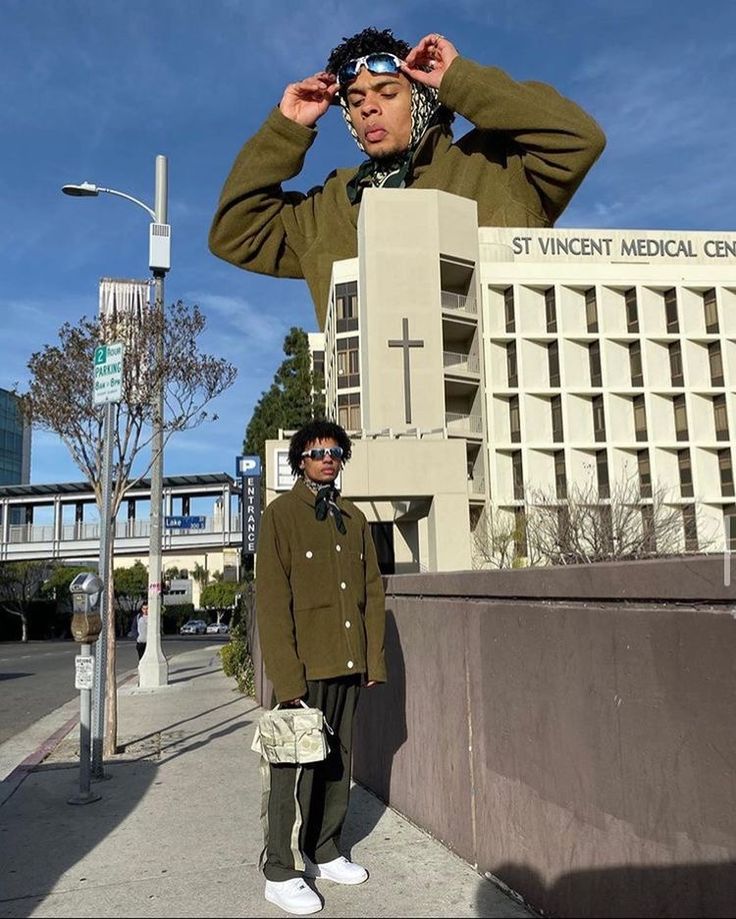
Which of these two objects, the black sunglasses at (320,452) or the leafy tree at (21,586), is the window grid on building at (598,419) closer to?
the leafy tree at (21,586)

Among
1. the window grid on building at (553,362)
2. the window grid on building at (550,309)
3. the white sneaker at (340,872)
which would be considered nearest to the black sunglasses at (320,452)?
the white sneaker at (340,872)

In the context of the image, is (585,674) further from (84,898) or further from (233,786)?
(233,786)

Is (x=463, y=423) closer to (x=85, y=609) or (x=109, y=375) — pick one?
(x=109, y=375)

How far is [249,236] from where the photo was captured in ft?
45.6

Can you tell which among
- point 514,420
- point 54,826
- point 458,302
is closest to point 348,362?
point 458,302

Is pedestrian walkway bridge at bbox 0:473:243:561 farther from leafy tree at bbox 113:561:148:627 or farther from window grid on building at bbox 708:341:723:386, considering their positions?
window grid on building at bbox 708:341:723:386

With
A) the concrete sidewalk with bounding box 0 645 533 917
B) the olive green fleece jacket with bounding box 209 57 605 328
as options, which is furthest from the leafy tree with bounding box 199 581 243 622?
the concrete sidewalk with bounding box 0 645 533 917

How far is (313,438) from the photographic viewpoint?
3.88 meters

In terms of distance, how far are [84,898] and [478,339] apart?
3630 cm

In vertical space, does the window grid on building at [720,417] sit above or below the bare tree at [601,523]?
above

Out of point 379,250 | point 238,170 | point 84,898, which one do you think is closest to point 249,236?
point 238,170

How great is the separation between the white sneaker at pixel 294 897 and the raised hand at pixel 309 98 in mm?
11985

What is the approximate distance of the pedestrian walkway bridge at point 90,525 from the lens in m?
59.5

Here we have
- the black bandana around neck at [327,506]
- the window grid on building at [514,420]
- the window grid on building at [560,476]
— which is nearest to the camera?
the black bandana around neck at [327,506]
